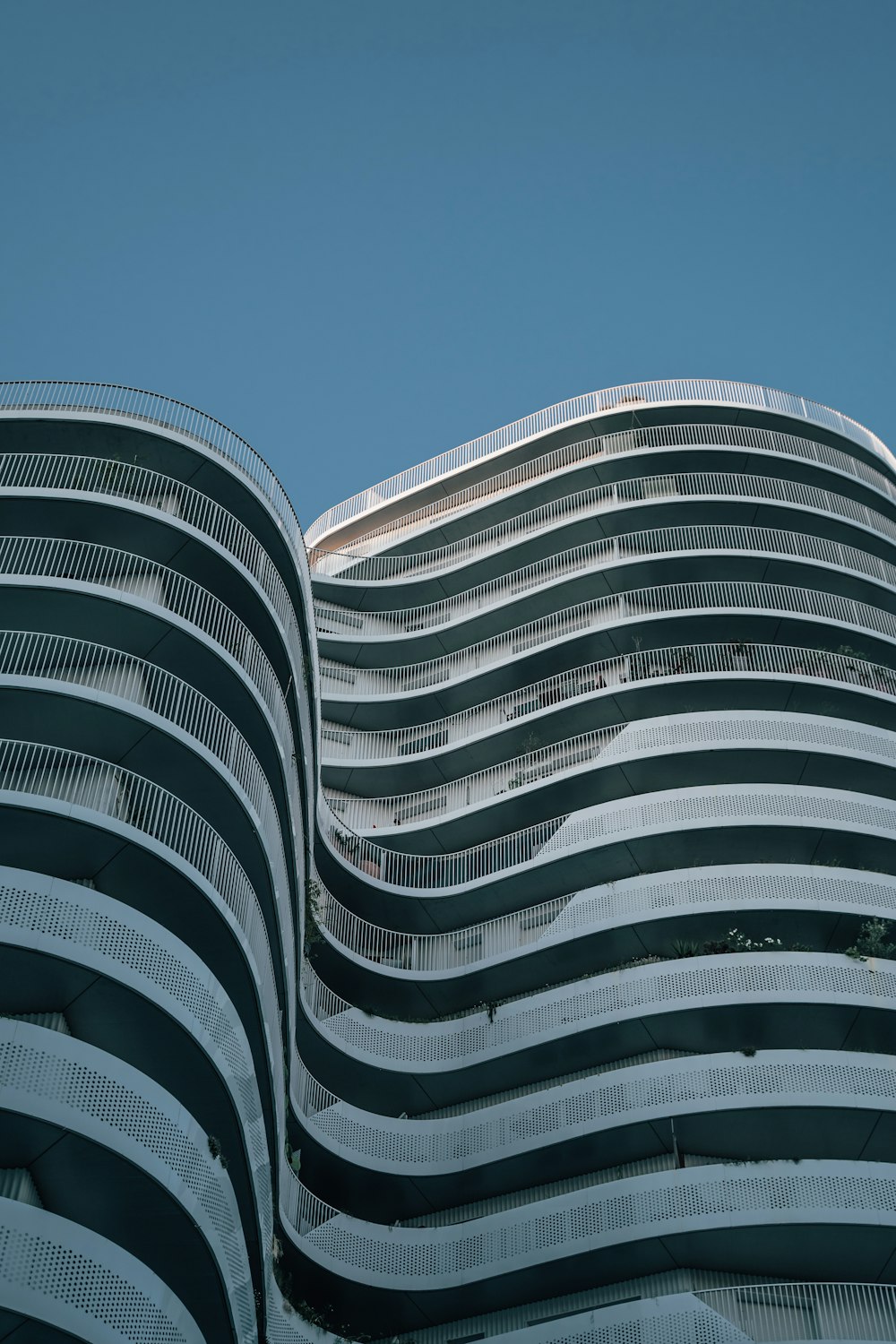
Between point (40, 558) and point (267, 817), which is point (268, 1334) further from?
point (40, 558)

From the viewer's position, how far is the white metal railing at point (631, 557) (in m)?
40.4

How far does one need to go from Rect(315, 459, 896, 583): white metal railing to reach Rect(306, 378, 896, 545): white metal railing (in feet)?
6.24

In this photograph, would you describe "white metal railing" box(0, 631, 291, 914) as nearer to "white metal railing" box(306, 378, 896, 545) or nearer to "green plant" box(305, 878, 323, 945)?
"green plant" box(305, 878, 323, 945)

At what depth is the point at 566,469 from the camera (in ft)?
146

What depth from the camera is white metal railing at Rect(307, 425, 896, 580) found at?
44000mm

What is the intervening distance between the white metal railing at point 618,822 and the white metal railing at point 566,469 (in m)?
14.2

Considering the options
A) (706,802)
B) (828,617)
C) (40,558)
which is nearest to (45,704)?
(40,558)

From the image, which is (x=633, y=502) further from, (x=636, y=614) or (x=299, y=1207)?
(x=299, y=1207)

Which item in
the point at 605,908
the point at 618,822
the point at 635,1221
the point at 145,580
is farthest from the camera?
the point at 618,822

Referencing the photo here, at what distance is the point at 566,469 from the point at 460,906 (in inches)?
668

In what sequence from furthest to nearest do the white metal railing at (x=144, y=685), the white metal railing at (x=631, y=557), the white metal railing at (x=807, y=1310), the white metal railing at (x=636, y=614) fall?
the white metal railing at (x=631, y=557) → the white metal railing at (x=636, y=614) → the white metal railing at (x=807, y=1310) → the white metal railing at (x=144, y=685)

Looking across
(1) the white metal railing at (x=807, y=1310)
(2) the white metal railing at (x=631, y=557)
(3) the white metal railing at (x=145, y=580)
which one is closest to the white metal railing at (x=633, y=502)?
(2) the white metal railing at (x=631, y=557)

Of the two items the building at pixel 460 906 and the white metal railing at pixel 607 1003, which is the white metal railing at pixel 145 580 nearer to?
the building at pixel 460 906

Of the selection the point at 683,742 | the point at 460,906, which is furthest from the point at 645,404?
the point at 460,906
